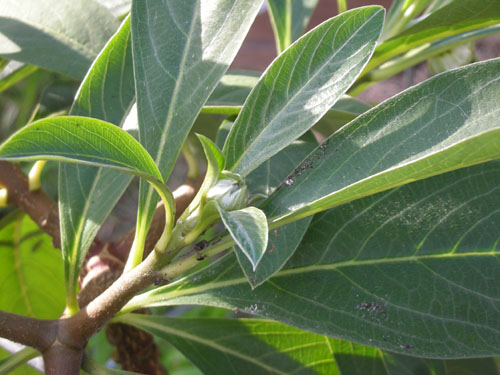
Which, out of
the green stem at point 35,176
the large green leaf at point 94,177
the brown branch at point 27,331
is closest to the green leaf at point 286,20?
the large green leaf at point 94,177

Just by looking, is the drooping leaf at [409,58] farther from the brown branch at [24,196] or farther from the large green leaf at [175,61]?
the brown branch at [24,196]

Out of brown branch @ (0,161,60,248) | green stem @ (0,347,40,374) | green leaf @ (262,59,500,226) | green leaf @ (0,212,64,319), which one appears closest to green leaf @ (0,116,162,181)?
green leaf @ (262,59,500,226)

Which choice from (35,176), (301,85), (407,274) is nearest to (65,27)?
(35,176)

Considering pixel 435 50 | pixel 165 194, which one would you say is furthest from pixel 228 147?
pixel 435 50

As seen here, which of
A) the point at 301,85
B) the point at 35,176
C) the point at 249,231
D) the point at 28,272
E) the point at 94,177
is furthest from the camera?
the point at 28,272

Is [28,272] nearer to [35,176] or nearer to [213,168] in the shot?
[35,176]

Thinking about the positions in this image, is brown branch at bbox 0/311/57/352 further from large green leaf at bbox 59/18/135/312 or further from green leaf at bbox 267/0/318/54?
green leaf at bbox 267/0/318/54
